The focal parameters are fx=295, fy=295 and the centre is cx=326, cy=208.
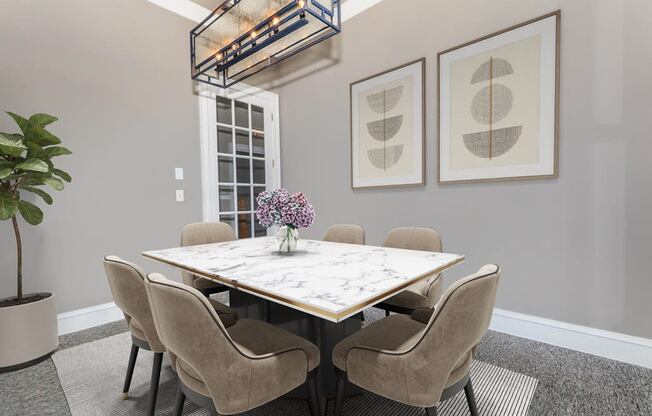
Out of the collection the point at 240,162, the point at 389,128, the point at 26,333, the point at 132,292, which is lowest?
the point at 26,333

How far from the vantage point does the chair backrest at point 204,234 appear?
7.86 ft

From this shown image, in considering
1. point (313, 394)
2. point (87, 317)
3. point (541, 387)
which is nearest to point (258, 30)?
point (313, 394)

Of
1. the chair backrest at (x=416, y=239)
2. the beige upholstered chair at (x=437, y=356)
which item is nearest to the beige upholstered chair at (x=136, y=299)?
the beige upholstered chair at (x=437, y=356)

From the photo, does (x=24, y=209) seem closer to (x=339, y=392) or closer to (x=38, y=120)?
(x=38, y=120)

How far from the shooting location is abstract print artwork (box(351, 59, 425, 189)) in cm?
271

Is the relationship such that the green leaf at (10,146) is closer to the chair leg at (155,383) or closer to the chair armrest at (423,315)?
the chair leg at (155,383)

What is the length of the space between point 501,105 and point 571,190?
781mm

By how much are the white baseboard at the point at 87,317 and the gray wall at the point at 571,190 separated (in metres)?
2.63

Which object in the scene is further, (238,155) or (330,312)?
(238,155)

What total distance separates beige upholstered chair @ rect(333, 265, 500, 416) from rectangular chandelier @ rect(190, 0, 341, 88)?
1922mm

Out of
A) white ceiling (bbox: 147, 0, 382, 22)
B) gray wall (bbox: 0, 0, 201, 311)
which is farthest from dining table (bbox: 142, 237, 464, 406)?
white ceiling (bbox: 147, 0, 382, 22)

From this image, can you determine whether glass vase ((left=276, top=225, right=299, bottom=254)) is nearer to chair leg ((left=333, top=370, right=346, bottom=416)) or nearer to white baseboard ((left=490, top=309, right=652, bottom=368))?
chair leg ((left=333, top=370, right=346, bottom=416))

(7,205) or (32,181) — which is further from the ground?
(32,181)

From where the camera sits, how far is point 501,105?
2.25 meters
